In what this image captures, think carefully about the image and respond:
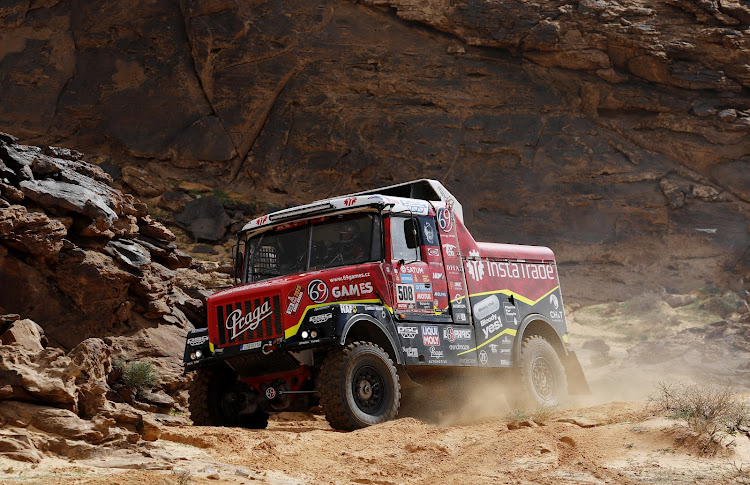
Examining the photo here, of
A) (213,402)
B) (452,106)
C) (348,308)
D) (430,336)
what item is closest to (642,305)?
(452,106)

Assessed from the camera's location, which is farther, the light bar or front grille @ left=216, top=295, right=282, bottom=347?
the light bar

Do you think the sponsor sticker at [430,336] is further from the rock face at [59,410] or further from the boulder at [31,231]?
the boulder at [31,231]

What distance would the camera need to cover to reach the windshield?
11.6 meters

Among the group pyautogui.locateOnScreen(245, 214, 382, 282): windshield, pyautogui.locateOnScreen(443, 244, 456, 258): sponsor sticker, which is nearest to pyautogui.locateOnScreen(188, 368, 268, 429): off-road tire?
pyautogui.locateOnScreen(245, 214, 382, 282): windshield

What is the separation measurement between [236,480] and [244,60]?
22960 millimetres

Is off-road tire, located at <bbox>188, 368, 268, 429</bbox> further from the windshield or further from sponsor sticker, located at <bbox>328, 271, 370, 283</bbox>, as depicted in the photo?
sponsor sticker, located at <bbox>328, 271, 370, 283</bbox>

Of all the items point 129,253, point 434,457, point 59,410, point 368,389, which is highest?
point 129,253

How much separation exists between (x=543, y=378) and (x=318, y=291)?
501cm

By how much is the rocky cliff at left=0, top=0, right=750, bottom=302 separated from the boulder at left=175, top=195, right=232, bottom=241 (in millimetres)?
2119

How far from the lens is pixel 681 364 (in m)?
19.1

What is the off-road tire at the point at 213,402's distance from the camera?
11.5 metres

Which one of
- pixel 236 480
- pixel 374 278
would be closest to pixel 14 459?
pixel 236 480

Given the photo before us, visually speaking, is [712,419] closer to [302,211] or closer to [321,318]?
[321,318]

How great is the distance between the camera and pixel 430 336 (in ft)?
39.0
